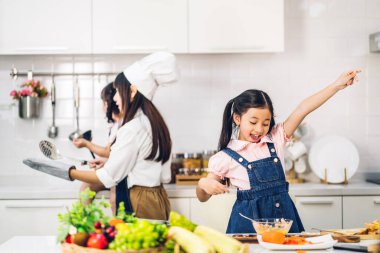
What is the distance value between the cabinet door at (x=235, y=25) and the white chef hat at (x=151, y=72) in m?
0.47

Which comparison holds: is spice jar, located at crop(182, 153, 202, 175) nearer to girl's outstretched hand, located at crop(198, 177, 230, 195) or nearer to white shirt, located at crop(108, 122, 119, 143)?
white shirt, located at crop(108, 122, 119, 143)

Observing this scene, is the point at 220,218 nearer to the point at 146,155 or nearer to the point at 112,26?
the point at 146,155

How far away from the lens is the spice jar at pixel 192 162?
158 inches

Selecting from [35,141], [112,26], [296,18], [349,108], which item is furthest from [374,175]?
[35,141]

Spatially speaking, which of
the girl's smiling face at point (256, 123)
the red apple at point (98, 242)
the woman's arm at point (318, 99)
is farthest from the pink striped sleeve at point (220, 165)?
the red apple at point (98, 242)

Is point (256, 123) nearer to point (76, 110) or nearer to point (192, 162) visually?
point (192, 162)

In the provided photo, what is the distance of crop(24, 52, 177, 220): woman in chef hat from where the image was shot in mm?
3387

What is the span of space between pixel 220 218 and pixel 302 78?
6.00ft

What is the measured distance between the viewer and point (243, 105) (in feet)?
9.34

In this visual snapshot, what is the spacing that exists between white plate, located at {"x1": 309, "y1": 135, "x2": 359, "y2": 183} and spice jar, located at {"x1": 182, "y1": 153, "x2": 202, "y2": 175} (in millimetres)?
778

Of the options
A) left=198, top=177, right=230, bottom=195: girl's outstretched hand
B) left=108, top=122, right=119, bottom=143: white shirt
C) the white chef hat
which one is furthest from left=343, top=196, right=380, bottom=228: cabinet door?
left=198, top=177, right=230, bottom=195: girl's outstretched hand

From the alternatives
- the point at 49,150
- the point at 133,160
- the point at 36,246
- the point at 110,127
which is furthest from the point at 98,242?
the point at 110,127

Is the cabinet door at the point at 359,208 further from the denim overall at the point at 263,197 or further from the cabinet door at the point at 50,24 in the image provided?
the cabinet door at the point at 50,24

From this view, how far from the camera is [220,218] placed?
284 cm
